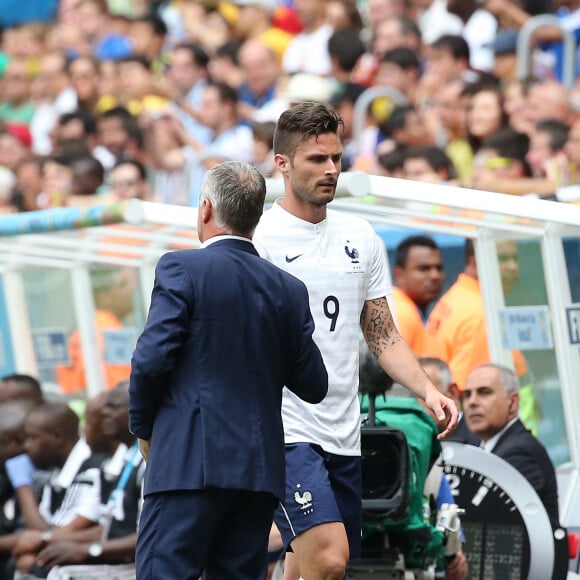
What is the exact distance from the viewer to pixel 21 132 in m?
17.7

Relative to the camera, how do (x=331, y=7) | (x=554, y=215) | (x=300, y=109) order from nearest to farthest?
1. (x=300, y=109)
2. (x=554, y=215)
3. (x=331, y=7)

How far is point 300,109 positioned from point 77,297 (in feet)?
14.6

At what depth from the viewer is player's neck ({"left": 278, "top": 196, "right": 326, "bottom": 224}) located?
20.3 ft

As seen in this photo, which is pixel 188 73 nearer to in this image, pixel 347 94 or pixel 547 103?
pixel 347 94

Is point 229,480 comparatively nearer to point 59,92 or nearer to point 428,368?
point 428,368

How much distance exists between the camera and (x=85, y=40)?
62.5 feet

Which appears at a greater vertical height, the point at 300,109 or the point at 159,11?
the point at 159,11

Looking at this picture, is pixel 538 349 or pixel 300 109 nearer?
pixel 300 109

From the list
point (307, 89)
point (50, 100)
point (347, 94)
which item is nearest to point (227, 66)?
point (307, 89)

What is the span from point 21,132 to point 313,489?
40.6 feet

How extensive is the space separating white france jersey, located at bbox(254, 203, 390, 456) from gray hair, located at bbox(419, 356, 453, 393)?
7.27ft

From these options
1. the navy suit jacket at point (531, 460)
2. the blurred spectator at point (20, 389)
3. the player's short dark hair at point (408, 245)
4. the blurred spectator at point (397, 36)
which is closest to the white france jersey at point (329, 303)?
the navy suit jacket at point (531, 460)

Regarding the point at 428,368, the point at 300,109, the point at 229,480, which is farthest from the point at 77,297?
the point at 229,480

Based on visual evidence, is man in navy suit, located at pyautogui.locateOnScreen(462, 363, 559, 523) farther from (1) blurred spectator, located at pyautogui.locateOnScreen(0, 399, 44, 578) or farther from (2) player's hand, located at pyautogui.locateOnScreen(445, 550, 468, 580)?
(1) blurred spectator, located at pyautogui.locateOnScreen(0, 399, 44, 578)
